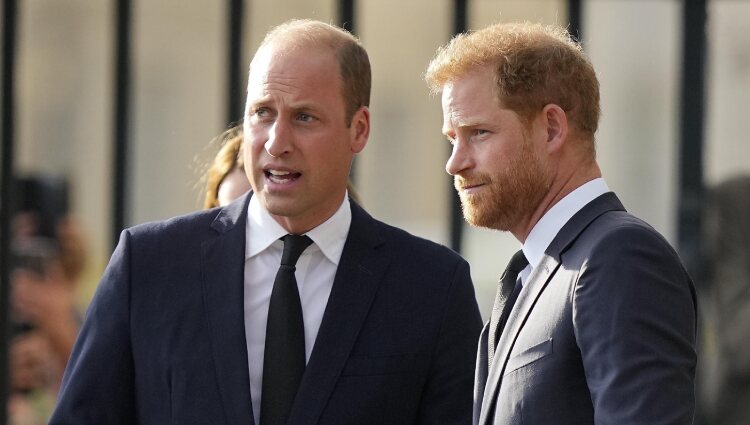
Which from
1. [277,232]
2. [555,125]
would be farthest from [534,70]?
[277,232]

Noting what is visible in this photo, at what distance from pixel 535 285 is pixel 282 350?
0.58m

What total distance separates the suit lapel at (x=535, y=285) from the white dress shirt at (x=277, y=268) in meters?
0.49

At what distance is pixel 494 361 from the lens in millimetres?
2348

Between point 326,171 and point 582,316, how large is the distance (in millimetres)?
796

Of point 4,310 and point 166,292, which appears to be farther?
point 4,310

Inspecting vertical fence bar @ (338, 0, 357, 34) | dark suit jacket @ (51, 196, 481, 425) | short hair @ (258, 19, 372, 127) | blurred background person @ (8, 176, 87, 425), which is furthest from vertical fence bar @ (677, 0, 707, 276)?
short hair @ (258, 19, 372, 127)

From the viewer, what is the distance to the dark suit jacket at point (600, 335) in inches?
78.6

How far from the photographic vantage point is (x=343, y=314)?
2.68m

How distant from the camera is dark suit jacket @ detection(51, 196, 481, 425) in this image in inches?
101

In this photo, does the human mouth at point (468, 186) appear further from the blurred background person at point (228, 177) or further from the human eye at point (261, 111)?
the blurred background person at point (228, 177)

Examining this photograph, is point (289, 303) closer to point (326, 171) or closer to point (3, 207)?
point (326, 171)

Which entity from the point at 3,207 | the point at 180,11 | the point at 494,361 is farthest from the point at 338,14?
the point at 494,361

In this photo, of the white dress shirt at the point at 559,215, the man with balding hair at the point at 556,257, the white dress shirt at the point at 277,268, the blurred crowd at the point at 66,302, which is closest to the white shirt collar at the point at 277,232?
the white dress shirt at the point at 277,268

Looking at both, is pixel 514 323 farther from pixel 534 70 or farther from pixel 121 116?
pixel 121 116
